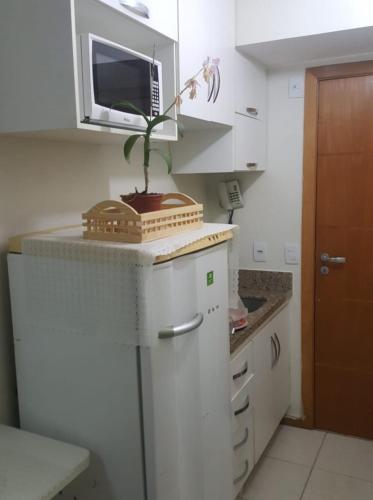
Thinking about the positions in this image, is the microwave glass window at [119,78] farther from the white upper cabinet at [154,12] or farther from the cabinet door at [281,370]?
the cabinet door at [281,370]

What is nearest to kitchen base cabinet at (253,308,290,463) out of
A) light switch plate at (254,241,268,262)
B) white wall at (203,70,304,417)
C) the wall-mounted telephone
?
white wall at (203,70,304,417)

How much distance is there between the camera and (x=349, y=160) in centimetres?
261

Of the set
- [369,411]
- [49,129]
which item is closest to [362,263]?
[369,411]

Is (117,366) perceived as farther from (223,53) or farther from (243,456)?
(223,53)

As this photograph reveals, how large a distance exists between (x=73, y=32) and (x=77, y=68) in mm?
89

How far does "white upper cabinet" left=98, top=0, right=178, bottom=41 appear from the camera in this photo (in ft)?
4.65

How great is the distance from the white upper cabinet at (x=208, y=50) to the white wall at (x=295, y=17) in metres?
0.08

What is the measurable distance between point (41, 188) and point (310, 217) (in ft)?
5.47

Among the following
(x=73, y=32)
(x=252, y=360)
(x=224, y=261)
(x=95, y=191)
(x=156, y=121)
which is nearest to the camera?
(x=73, y=32)

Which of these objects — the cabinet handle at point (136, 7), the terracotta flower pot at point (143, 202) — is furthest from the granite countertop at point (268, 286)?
the cabinet handle at point (136, 7)

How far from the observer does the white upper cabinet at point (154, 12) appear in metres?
1.42

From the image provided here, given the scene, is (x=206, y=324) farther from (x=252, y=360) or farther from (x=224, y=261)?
(x=252, y=360)

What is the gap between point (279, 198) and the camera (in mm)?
2803

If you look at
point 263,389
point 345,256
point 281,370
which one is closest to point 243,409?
point 263,389
